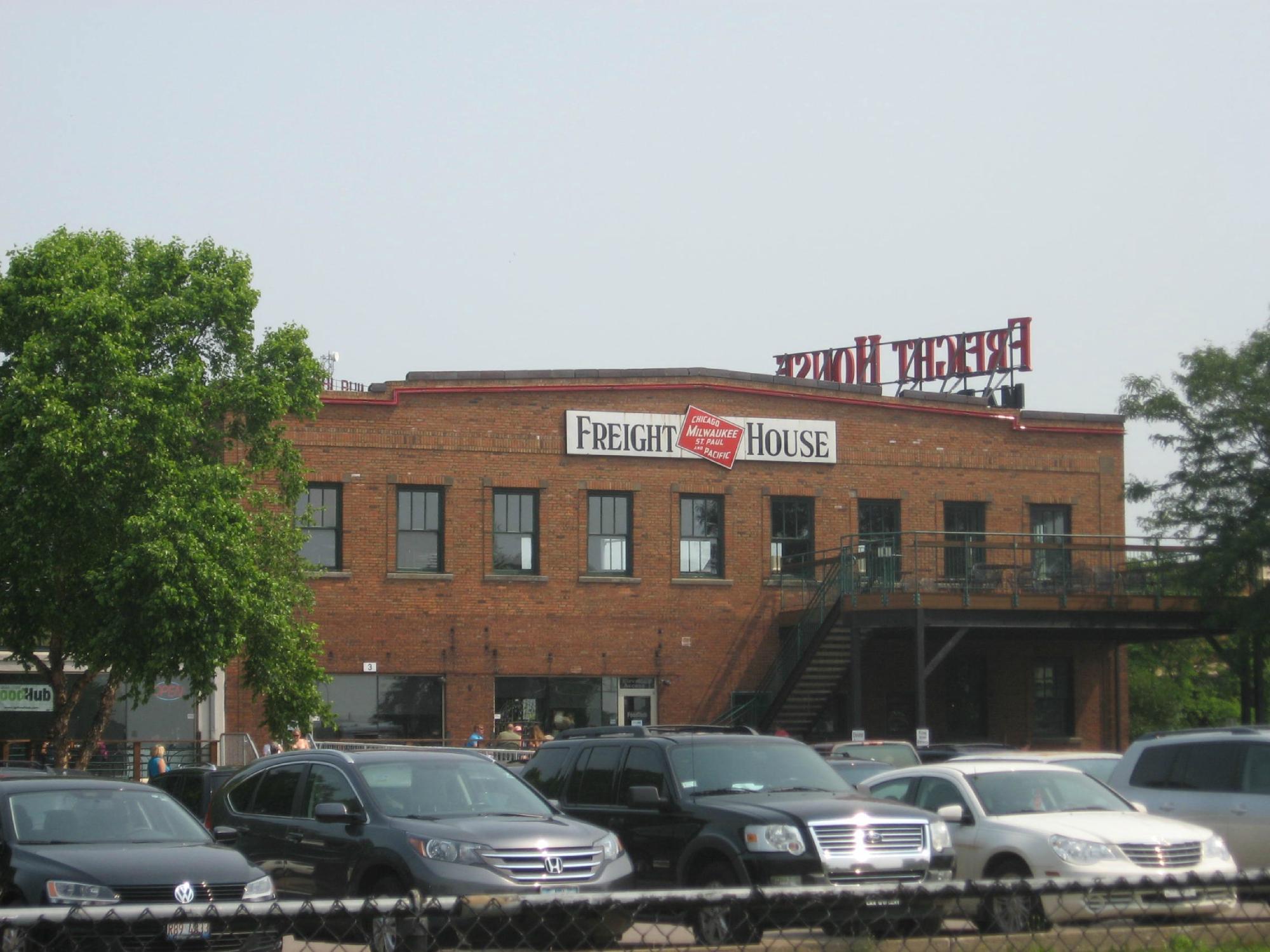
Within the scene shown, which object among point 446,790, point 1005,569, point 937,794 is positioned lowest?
point 937,794

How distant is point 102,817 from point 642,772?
14.4 ft

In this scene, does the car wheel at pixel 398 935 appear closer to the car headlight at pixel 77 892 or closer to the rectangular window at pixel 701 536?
the car headlight at pixel 77 892

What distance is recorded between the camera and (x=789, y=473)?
37.5m

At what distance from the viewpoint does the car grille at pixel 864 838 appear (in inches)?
477

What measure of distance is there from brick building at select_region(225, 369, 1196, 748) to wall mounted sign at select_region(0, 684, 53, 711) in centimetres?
408

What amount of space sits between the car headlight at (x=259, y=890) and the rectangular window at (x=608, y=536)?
24.9m

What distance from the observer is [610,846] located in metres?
11.8

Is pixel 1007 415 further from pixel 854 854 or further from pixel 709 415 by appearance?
pixel 854 854

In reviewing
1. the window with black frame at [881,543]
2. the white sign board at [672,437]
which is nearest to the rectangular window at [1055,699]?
the window with black frame at [881,543]

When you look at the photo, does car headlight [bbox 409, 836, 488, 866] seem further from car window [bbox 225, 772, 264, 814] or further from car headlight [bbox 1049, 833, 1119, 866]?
car headlight [bbox 1049, 833, 1119, 866]

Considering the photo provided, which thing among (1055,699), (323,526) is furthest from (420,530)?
(1055,699)

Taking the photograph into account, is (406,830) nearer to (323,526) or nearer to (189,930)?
(189,930)

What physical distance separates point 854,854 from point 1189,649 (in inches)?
1976

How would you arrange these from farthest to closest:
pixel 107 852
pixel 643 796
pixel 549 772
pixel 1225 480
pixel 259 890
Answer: pixel 1225 480, pixel 549 772, pixel 643 796, pixel 107 852, pixel 259 890
